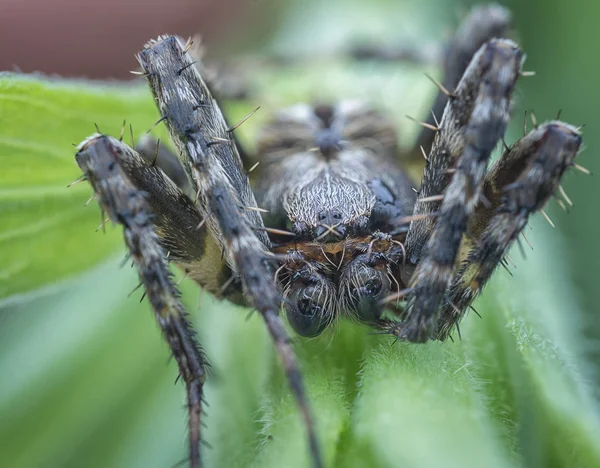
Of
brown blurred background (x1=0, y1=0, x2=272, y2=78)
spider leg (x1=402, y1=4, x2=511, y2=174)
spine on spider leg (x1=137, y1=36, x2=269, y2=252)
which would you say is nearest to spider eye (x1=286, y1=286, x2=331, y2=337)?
spine on spider leg (x1=137, y1=36, x2=269, y2=252)

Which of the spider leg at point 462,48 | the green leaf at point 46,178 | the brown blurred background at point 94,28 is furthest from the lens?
the brown blurred background at point 94,28

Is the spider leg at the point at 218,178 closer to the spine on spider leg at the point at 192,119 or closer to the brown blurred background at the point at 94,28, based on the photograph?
the spine on spider leg at the point at 192,119

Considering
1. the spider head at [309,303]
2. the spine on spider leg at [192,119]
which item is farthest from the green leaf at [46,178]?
the spider head at [309,303]

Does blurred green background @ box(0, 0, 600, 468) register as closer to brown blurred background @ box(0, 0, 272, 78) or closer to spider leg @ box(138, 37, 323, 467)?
spider leg @ box(138, 37, 323, 467)

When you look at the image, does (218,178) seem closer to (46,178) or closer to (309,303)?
(309,303)

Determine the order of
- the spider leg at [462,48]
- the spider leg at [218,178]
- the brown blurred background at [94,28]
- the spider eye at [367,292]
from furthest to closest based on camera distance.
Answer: the brown blurred background at [94,28]
the spider leg at [462,48]
the spider eye at [367,292]
the spider leg at [218,178]

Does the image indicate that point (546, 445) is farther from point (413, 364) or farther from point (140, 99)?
point (140, 99)

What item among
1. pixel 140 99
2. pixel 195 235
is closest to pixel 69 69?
pixel 140 99

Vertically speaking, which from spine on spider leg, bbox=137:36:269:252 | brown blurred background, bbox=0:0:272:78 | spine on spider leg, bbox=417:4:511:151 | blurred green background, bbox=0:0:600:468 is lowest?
blurred green background, bbox=0:0:600:468
